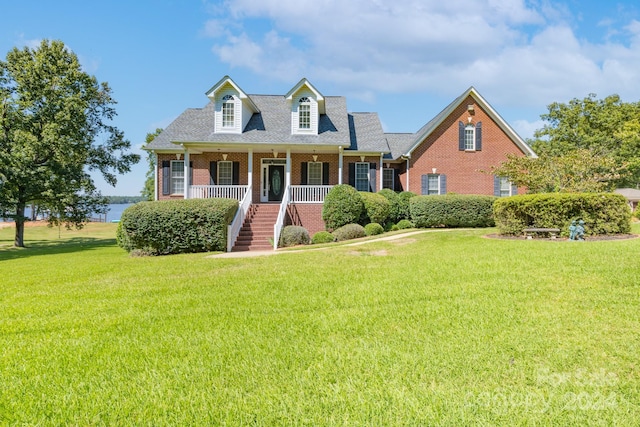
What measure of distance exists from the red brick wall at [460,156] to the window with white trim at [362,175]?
8.39ft

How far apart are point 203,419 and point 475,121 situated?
74.1 feet

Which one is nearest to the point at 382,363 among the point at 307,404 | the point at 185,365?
the point at 307,404

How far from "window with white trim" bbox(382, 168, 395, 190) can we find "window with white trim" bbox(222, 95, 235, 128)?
933cm

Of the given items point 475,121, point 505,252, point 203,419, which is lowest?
point 203,419

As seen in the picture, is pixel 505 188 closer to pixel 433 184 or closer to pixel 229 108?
pixel 433 184

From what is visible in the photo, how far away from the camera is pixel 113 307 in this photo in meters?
5.98

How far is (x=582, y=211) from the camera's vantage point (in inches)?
454

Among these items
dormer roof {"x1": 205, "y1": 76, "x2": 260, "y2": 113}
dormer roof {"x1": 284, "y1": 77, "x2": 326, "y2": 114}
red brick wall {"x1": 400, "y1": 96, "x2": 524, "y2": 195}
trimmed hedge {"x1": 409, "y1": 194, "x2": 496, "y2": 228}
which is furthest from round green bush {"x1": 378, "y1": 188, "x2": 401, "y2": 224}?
dormer roof {"x1": 205, "y1": 76, "x2": 260, "y2": 113}

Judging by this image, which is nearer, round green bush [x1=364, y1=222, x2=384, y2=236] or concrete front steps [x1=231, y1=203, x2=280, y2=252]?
concrete front steps [x1=231, y1=203, x2=280, y2=252]

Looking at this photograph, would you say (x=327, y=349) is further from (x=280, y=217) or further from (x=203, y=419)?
(x=280, y=217)

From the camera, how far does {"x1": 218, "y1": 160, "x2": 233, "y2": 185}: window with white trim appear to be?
68.2 ft

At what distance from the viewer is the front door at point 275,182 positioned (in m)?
21.0

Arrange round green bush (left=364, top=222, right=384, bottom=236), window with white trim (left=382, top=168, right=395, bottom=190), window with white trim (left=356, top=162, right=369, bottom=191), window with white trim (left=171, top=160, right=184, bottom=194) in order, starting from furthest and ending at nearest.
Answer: window with white trim (left=382, top=168, right=395, bottom=190) < window with white trim (left=356, top=162, right=369, bottom=191) < window with white trim (left=171, top=160, right=184, bottom=194) < round green bush (left=364, top=222, right=384, bottom=236)

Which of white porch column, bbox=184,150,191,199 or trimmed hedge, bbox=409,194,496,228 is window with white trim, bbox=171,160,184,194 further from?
trimmed hedge, bbox=409,194,496,228
